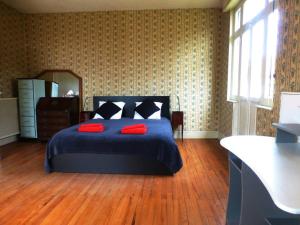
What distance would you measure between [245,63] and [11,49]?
478 centimetres

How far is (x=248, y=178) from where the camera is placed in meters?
1.31

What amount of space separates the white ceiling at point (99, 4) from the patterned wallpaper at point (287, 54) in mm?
2656

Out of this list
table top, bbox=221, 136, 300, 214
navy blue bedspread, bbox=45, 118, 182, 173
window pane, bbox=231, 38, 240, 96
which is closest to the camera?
table top, bbox=221, 136, 300, 214

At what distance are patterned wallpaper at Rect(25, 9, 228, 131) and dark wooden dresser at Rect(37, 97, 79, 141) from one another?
0.65 m

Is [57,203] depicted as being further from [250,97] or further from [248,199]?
[250,97]

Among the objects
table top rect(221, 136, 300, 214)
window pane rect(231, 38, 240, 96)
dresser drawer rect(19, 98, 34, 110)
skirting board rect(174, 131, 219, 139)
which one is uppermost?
window pane rect(231, 38, 240, 96)

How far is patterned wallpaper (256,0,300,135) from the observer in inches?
86.2

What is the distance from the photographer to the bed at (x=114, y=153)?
3.11 meters

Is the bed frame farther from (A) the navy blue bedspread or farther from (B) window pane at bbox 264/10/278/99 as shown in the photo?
(B) window pane at bbox 264/10/278/99

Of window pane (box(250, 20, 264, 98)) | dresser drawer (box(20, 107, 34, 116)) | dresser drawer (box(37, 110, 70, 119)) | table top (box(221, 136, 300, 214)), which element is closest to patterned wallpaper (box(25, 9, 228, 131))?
dresser drawer (box(37, 110, 70, 119))

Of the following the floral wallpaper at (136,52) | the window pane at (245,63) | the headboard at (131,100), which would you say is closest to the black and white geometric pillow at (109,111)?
the headboard at (131,100)

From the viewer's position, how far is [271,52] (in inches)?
112

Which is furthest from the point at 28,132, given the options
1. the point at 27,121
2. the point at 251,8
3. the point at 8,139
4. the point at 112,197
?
the point at 251,8

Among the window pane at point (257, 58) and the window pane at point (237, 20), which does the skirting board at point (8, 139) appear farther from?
the window pane at point (237, 20)
